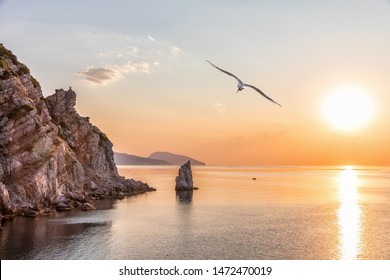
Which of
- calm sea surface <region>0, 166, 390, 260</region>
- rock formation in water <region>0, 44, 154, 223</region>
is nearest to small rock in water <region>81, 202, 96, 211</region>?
rock formation in water <region>0, 44, 154, 223</region>

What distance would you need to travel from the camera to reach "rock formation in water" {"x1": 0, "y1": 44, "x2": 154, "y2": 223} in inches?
3314

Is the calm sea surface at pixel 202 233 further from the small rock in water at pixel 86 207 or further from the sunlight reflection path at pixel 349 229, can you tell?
the small rock in water at pixel 86 207

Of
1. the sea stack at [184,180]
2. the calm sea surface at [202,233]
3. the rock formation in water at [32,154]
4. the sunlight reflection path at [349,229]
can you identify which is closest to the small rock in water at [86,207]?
the rock formation in water at [32,154]

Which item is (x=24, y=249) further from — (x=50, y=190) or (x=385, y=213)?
(x=385, y=213)

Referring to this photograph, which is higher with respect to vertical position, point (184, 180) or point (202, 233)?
point (184, 180)

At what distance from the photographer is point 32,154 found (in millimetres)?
90250

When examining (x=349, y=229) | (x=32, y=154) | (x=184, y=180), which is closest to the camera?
(x=349, y=229)

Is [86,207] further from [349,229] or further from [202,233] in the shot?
[349,229]

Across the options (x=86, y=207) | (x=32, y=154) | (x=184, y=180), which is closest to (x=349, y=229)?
(x=86, y=207)

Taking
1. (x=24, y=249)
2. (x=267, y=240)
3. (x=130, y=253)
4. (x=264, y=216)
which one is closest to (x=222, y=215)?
(x=264, y=216)

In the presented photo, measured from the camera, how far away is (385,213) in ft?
320

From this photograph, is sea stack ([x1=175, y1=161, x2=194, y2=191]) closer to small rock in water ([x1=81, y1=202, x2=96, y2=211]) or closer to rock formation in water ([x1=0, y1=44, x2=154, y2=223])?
rock formation in water ([x1=0, y1=44, x2=154, y2=223])

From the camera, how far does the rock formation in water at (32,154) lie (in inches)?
3314
